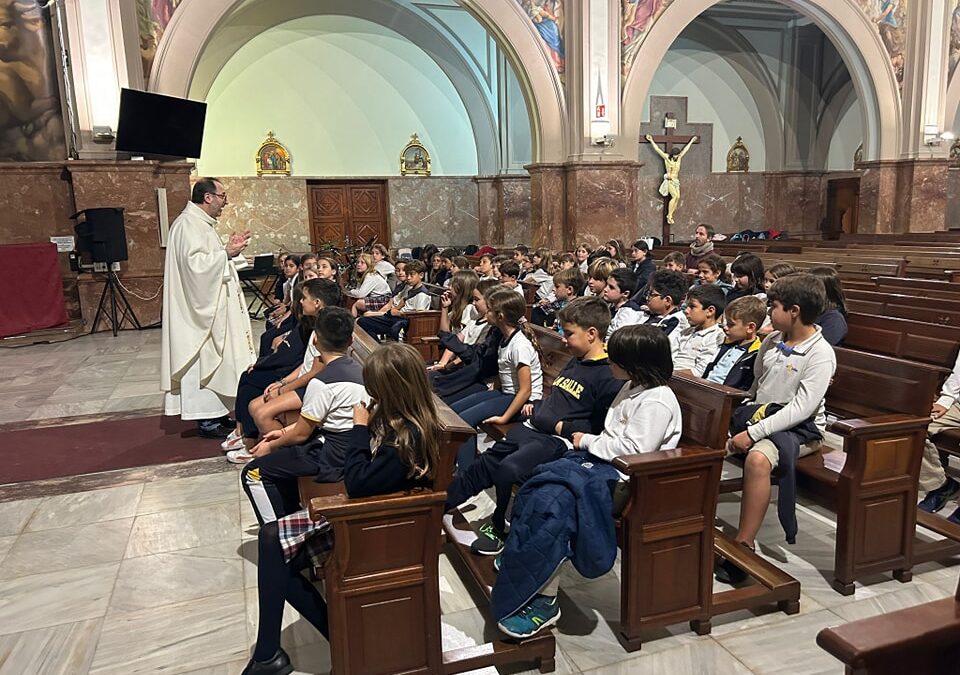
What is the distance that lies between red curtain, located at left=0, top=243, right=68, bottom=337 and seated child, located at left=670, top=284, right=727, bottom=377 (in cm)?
974

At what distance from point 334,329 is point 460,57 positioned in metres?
14.2

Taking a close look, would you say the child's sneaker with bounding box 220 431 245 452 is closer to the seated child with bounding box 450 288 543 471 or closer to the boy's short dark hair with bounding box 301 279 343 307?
the boy's short dark hair with bounding box 301 279 343 307

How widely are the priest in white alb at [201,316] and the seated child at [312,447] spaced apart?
7.94 feet

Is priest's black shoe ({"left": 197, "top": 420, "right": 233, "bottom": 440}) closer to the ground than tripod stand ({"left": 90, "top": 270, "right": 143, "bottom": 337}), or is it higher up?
closer to the ground

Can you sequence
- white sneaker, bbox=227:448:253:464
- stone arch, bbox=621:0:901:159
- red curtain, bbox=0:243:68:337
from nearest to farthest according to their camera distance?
white sneaker, bbox=227:448:253:464 < red curtain, bbox=0:243:68:337 < stone arch, bbox=621:0:901:159

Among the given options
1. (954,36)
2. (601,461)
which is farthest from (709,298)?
(954,36)

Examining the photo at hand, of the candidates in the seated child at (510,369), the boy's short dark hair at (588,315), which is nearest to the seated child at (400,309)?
the seated child at (510,369)

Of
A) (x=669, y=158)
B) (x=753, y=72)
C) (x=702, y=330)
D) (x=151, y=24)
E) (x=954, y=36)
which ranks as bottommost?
(x=702, y=330)

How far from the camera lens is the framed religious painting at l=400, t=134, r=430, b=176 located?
16.4 meters

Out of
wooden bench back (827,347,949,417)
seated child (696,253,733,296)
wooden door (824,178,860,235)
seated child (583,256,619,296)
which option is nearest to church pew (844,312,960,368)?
wooden bench back (827,347,949,417)

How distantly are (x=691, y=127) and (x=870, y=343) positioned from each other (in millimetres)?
14389

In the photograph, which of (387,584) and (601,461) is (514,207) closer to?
(601,461)

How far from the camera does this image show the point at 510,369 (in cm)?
406

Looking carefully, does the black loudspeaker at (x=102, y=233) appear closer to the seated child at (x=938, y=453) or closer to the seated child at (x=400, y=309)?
the seated child at (x=400, y=309)
